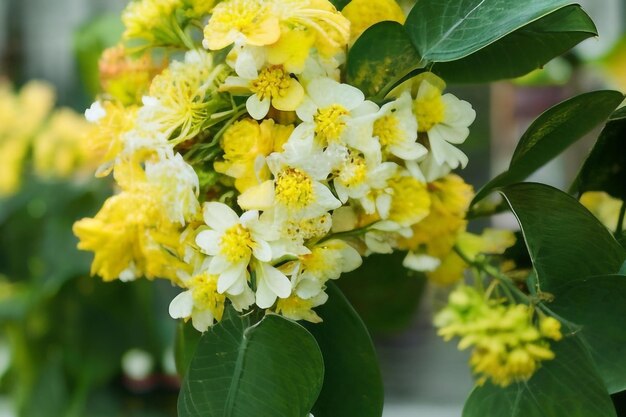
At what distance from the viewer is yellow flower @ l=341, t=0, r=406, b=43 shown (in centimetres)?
41

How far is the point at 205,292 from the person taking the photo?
0.37 m

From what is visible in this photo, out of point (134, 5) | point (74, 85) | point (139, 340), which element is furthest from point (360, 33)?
point (74, 85)

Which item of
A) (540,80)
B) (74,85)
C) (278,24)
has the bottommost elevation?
(74,85)

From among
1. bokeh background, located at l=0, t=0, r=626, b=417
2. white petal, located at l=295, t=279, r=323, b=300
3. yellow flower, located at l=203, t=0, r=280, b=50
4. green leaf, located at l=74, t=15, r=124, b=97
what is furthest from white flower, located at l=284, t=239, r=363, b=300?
green leaf, located at l=74, t=15, r=124, b=97

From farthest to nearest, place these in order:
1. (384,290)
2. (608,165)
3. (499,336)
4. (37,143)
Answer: (37,143) < (384,290) < (608,165) < (499,336)

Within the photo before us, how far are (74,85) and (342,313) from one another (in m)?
1.43

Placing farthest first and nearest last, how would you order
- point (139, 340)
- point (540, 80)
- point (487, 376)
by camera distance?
point (540, 80) → point (139, 340) → point (487, 376)

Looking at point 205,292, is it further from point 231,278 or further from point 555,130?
point 555,130

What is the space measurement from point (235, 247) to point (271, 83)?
0.08 m

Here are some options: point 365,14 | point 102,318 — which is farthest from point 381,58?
point 102,318

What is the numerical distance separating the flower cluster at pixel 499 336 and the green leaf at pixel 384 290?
141 mm

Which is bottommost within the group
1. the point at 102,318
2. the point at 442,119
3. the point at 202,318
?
the point at 102,318

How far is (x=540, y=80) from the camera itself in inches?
41.9

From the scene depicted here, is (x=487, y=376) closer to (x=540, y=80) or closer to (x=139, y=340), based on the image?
(x=139, y=340)
